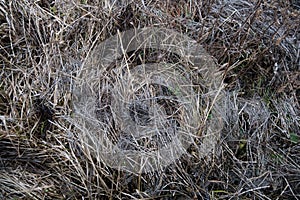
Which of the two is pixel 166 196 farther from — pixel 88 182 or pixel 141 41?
pixel 141 41

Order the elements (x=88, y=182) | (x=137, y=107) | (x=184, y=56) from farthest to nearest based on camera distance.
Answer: (x=184, y=56) → (x=137, y=107) → (x=88, y=182)

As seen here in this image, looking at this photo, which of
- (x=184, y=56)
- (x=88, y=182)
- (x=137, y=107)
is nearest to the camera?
(x=88, y=182)

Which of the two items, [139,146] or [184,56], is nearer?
[139,146]

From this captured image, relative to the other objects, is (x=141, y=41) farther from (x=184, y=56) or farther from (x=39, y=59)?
(x=39, y=59)

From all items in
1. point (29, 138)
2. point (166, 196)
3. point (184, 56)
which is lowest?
point (166, 196)

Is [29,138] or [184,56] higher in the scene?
[184,56]

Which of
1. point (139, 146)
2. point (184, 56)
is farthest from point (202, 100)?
point (139, 146)
